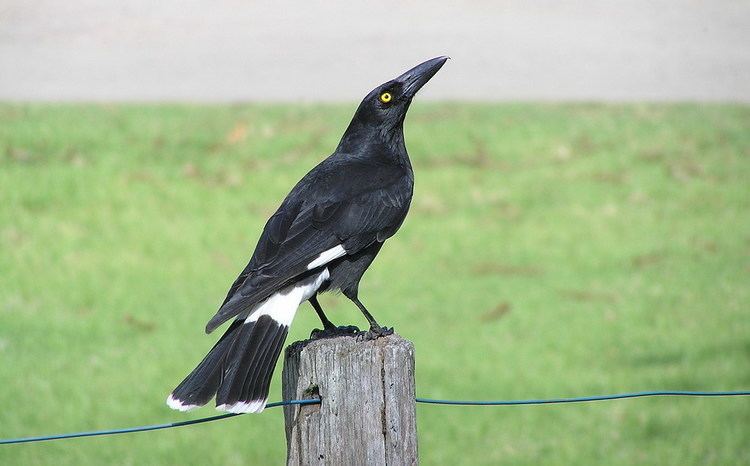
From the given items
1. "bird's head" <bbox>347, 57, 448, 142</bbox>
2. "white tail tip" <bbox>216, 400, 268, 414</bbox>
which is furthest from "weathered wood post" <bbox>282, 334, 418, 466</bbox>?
"bird's head" <bbox>347, 57, 448, 142</bbox>

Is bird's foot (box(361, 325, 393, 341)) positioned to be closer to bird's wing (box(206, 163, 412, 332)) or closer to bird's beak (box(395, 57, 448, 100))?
bird's wing (box(206, 163, 412, 332))

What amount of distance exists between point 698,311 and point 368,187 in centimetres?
388

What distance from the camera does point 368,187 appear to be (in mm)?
3674

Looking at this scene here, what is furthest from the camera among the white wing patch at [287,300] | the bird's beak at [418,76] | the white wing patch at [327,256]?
the bird's beak at [418,76]

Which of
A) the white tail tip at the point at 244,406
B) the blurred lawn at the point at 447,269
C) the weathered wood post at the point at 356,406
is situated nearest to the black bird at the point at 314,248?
the white tail tip at the point at 244,406

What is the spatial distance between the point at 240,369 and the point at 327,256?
590 mm

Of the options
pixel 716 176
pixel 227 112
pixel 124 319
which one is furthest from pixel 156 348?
pixel 716 176

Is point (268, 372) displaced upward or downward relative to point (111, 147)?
downward

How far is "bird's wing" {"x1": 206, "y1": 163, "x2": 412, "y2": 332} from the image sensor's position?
3.29 meters

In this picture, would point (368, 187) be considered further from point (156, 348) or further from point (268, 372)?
point (156, 348)

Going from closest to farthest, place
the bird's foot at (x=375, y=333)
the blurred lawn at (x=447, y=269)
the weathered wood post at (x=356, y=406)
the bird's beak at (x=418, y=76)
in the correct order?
the weathered wood post at (x=356, y=406) < the bird's foot at (x=375, y=333) < the bird's beak at (x=418, y=76) < the blurred lawn at (x=447, y=269)

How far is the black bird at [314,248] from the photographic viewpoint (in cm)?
294

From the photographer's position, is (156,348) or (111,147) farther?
(111,147)

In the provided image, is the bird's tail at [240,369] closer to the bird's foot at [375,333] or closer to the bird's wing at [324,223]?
the bird's wing at [324,223]
